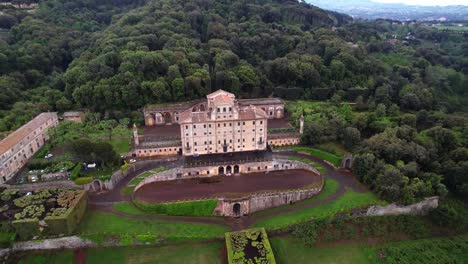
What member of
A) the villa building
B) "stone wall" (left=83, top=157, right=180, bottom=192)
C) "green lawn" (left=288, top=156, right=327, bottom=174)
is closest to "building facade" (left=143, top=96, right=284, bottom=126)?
the villa building

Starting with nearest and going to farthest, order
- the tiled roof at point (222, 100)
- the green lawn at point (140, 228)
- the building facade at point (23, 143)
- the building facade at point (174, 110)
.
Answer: the green lawn at point (140, 228) < the building facade at point (23, 143) < the tiled roof at point (222, 100) < the building facade at point (174, 110)

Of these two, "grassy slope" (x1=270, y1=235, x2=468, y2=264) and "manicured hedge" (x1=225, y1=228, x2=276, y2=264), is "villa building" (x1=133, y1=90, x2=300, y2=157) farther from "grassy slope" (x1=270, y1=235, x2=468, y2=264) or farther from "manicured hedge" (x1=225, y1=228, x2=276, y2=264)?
"grassy slope" (x1=270, y1=235, x2=468, y2=264)

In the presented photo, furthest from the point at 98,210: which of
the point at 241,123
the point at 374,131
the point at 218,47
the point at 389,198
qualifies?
the point at 218,47

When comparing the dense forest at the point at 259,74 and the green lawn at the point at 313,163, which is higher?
the dense forest at the point at 259,74

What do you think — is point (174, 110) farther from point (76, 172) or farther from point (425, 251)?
point (425, 251)

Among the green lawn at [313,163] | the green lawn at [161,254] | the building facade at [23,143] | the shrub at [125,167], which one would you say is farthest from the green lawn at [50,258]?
the green lawn at [313,163]

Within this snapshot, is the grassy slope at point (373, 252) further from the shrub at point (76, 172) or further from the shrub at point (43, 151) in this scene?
the shrub at point (43, 151)

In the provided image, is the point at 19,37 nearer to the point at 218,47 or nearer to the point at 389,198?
the point at 218,47
